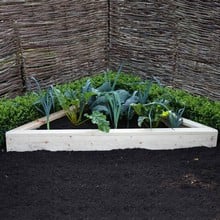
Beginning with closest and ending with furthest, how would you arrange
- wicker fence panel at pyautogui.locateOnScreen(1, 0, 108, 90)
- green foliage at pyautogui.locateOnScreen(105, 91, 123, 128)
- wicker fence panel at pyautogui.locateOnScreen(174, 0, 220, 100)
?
1. green foliage at pyautogui.locateOnScreen(105, 91, 123, 128)
2. wicker fence panel at pyautogui.locateOnScreen(174, 0, 220, 100)
3. wicker fence panel at pyautogui.locateOnScreen(1, 0, 108, 90)

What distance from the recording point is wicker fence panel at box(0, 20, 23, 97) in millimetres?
4812

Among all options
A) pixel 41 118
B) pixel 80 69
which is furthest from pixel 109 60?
pixel 41 118

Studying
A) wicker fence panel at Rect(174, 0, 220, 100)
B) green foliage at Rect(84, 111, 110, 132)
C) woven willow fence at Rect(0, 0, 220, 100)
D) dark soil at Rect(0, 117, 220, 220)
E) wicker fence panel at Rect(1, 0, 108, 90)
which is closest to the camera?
dark soil at Rect(0, 117, 220, 220)

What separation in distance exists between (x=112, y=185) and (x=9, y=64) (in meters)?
2.02

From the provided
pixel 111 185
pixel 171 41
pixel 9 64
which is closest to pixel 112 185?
pixel 111 185

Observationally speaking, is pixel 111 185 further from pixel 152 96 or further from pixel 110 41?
pixel 110 41

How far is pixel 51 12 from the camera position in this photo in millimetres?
5172

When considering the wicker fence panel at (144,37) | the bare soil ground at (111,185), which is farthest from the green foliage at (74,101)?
the wicker fence panel at (144,37)

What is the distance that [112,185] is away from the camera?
365 centimetres

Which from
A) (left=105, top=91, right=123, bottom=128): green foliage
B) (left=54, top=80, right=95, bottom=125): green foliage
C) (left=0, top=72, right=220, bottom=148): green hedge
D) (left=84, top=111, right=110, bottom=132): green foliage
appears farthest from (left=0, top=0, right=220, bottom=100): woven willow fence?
(left=84, top=111, right=110, bottom=132): green foliage

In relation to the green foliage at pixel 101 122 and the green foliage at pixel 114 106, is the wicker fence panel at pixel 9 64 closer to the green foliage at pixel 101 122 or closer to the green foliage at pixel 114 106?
the green foliage at pixel 114 106

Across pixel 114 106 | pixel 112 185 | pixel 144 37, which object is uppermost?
pixel 144 37

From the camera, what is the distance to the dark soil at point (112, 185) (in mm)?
3258

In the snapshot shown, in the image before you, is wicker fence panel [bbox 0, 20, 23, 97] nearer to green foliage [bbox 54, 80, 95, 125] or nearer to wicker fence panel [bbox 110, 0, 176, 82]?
green foliage [bbox 54, 80, 95, 125]
